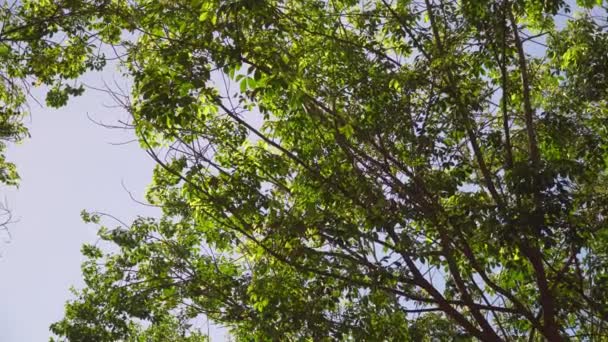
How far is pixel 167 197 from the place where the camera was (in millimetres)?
8180

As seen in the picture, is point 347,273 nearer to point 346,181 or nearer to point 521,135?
point 346,181

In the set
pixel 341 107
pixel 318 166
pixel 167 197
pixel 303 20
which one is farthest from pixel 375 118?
pixel 167 197

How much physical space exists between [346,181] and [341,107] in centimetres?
77

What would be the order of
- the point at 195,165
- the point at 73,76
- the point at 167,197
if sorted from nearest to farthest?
the point at 195,165 → the point at 73,76 → the point at 167,197

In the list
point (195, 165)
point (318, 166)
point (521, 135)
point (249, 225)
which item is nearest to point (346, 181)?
point (318, 166)

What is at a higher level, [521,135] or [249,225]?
[521,135]

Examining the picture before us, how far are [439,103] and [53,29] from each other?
449 cm

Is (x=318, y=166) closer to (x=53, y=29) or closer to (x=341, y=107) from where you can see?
(x=341, y=107)


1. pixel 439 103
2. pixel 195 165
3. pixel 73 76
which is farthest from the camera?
pixel 73 76

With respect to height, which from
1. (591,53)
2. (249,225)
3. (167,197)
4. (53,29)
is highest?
(53,29)

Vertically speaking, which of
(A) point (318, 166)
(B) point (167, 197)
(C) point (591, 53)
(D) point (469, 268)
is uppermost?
(B) point (167, 197)

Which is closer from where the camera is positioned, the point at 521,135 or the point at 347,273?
the point at 347,273

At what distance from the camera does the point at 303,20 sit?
605cm

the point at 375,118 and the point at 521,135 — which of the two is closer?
the point at 375,118
